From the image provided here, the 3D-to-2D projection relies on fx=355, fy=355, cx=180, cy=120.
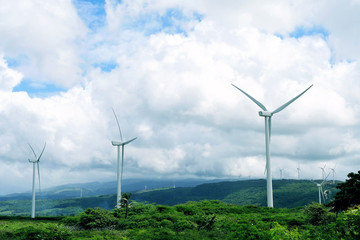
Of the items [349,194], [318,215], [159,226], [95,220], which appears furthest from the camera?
[95,220]

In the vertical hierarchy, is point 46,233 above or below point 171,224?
above

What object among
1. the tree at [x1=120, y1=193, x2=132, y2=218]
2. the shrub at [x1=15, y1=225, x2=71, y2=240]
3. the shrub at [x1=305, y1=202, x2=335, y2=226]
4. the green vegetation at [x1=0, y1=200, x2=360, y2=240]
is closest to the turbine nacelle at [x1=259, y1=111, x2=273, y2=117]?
the green vegetation at [x1=0, y1=200, x2=360, y2=240]

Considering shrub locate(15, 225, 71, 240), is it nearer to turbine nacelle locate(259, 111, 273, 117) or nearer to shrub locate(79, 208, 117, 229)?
shrub locate(79, 208, 117, 229)

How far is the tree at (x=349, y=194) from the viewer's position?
33469 mm

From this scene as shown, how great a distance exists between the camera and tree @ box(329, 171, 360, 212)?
33.5 meters

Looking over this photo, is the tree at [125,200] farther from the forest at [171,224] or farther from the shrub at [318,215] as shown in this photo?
the shrub at [318,215]

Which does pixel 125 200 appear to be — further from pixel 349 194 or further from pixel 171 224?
pixel 349 194

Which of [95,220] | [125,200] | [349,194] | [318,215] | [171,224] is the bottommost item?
[171,224]

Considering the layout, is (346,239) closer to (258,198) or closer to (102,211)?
(102,211)

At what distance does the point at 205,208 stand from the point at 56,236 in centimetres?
2708

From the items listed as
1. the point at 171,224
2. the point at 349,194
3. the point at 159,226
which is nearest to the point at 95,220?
the point at 159,226

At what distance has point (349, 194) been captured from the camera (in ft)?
112

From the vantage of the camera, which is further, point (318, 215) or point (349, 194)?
point (318, 215)

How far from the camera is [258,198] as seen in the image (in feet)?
651
